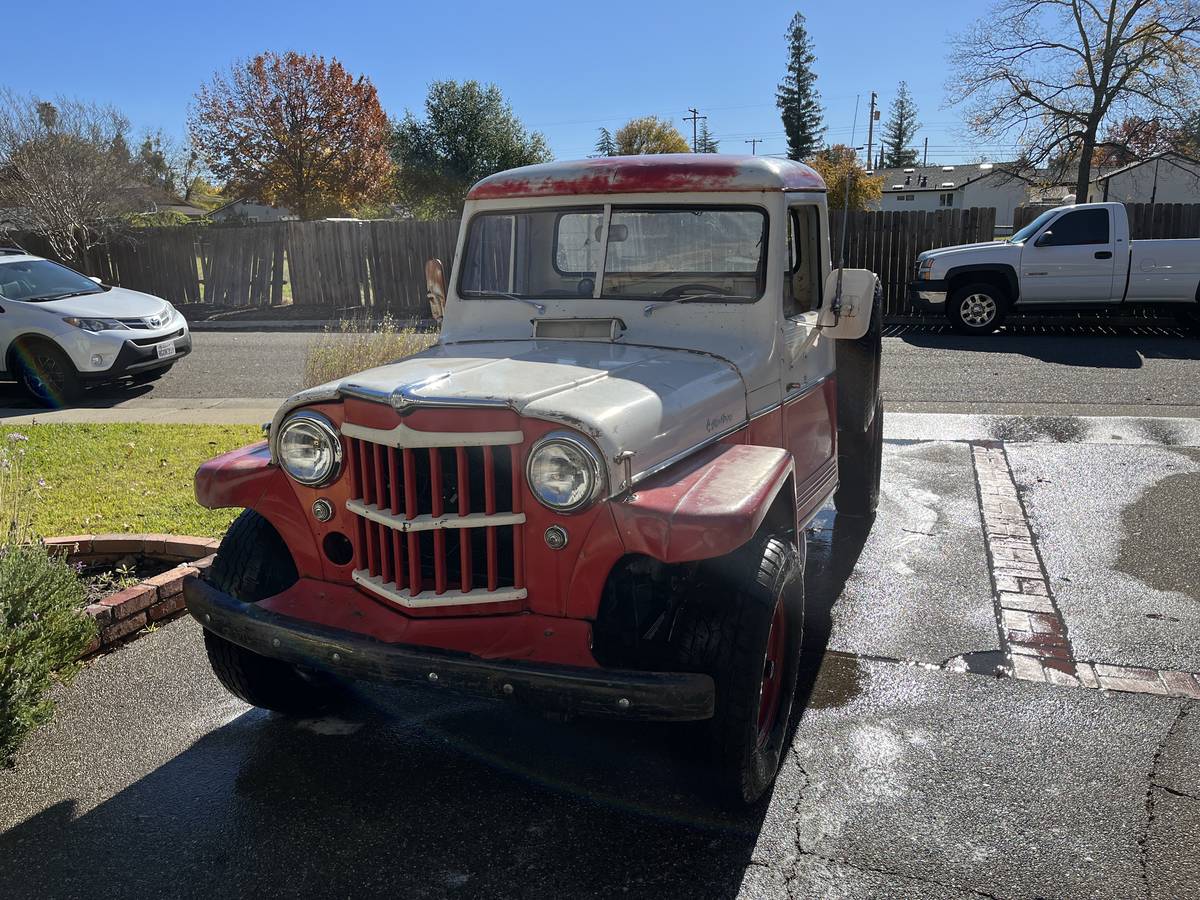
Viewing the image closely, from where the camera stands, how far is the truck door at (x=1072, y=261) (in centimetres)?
1270

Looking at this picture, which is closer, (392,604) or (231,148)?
(392,604)

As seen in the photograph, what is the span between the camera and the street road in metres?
9.05

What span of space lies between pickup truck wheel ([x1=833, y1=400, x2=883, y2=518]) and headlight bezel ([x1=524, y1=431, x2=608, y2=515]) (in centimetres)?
307

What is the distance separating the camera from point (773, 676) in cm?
328

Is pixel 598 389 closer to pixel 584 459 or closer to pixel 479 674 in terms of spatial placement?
pixel 584 459

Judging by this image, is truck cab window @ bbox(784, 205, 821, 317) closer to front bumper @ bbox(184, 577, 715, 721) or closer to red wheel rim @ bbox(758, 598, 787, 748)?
red wheel rim @ bbox(758, 598, 787, 748)

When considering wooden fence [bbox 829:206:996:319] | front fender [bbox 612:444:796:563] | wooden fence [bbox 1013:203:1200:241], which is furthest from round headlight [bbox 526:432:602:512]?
wooden fence [bbox 1013:203:1200:241]

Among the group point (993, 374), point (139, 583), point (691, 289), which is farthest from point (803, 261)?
point (993, 374)

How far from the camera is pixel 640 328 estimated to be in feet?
12.9

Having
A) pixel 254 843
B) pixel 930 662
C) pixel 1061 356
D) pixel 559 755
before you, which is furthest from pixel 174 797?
pixel 1061 356

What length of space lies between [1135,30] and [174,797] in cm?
2340

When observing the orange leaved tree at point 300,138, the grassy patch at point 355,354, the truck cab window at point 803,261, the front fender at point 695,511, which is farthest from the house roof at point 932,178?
the front fender at point 695,511

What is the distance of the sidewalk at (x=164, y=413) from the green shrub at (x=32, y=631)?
4.52m

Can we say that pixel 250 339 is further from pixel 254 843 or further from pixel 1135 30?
pixel 1135 30
